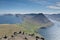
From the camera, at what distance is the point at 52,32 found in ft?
6.59

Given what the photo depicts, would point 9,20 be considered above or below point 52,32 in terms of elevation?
above

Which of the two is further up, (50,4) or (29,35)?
A: (50,4)

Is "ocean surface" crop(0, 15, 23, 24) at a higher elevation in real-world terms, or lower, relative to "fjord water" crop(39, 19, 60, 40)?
higher

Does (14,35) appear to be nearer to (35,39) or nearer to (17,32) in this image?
(17,32)

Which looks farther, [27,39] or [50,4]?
[50,4]

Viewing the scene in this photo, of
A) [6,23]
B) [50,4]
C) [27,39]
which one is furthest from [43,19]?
[6,23]

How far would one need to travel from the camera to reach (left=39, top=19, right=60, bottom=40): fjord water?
1.97 metres

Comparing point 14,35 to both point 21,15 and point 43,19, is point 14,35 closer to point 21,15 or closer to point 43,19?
point 21,15

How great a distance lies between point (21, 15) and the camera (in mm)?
2039

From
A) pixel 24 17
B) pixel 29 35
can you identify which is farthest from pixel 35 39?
pixel 24 17

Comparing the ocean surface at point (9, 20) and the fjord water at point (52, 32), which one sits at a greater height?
the ocean surface at point (9, 20)

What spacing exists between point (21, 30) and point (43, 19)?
0.38 metres

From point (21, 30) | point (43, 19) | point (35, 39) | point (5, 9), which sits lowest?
point (35, 39)

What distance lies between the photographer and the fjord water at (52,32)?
197 cm
